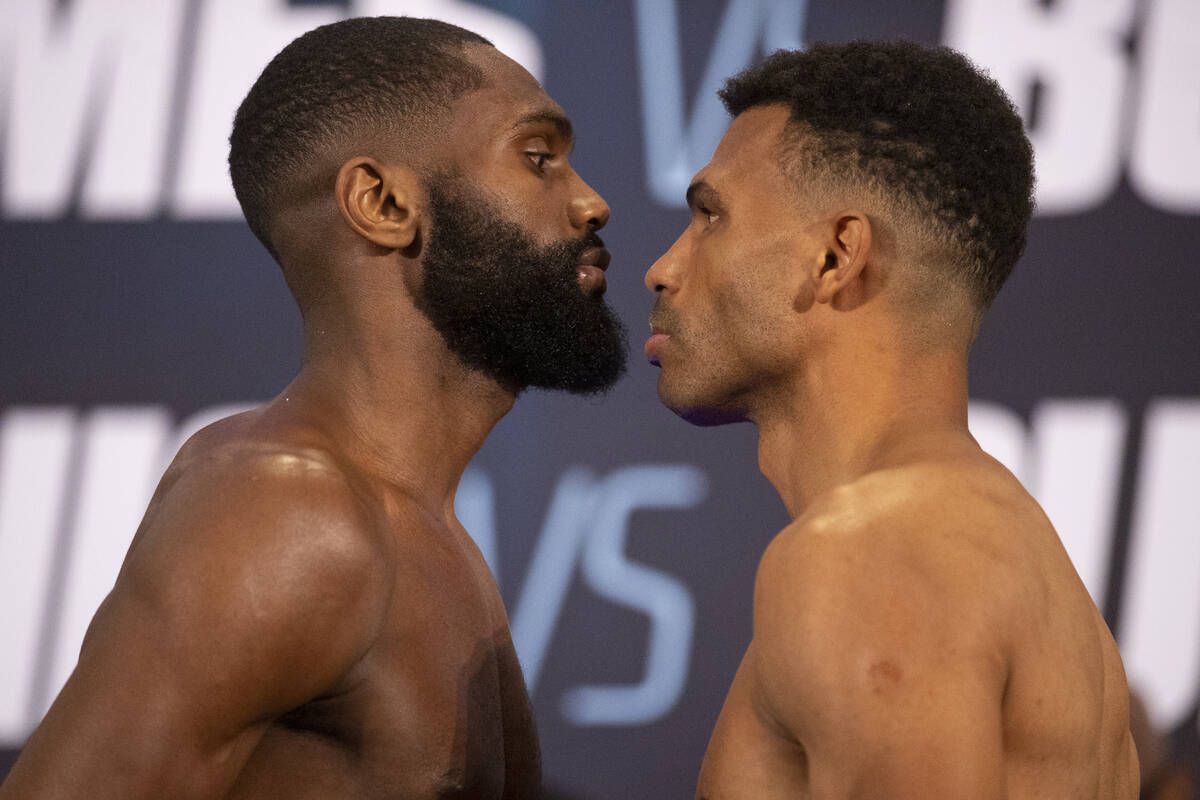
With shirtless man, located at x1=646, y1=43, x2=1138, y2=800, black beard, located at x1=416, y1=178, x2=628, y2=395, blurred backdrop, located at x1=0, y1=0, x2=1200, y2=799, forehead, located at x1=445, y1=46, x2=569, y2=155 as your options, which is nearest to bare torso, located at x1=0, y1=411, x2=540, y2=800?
black beard, located at x1=416, y1=178, x2=628, y2=395

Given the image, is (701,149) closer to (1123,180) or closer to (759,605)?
(1123,180)

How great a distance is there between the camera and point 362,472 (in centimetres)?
150

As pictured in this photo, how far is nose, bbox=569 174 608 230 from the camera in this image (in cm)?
170

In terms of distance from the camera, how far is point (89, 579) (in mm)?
2789

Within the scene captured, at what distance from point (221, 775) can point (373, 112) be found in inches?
33.8

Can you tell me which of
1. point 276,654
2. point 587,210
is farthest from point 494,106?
point 276,654

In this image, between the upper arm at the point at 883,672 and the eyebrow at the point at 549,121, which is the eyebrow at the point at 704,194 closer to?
the eyebrow at the point at 549,121

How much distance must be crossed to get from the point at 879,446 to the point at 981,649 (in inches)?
12.3

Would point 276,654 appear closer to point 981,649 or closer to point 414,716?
point 414,716

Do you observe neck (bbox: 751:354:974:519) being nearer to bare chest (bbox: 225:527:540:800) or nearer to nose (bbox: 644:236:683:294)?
nose (bbox: 644:236:683:294)

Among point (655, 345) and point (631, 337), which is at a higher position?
point (655, 345)

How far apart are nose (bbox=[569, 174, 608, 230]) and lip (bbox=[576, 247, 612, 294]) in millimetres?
38

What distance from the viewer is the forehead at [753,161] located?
144cm

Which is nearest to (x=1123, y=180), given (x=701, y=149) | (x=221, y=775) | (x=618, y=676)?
(x=701, y=149)
